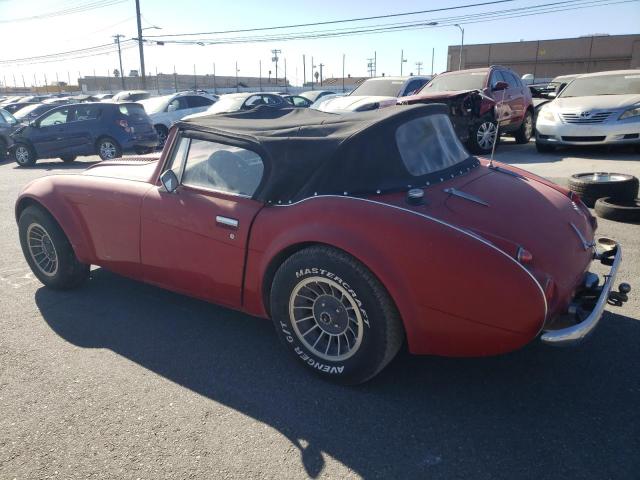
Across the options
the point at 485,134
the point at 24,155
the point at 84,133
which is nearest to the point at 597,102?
the point at 485,134

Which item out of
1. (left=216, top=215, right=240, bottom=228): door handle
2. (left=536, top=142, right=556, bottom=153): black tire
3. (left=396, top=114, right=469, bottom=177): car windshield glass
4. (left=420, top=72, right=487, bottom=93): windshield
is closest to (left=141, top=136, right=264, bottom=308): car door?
(left=216, top=215, right=240, bottom=228): door handle

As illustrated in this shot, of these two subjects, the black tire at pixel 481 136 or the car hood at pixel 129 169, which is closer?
the car hood at pixel 129 169

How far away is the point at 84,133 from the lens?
12461 mm

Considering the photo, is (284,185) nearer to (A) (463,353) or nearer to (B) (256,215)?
(B) (256,215)

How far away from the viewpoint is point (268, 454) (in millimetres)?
2279

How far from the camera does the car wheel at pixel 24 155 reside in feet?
41.9

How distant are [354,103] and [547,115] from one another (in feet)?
13.3

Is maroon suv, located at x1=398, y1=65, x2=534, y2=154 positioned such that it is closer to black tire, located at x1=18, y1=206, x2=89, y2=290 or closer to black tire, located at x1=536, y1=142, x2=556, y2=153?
black tire, located at x1=536, y1=142, x2=556, y2=153

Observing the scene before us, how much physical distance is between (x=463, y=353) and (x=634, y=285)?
7.18ft

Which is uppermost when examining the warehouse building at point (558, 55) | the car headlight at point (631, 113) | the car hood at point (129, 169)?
the warehouse building at point (558, 55)

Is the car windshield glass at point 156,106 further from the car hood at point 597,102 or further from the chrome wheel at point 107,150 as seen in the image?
the car hood at point 597,102

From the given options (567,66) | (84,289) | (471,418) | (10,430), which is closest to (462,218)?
(471,418)

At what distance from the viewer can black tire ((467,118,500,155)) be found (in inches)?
384

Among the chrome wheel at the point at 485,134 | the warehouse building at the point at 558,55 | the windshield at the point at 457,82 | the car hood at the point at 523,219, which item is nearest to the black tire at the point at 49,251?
the car hood at the point at 523,219
